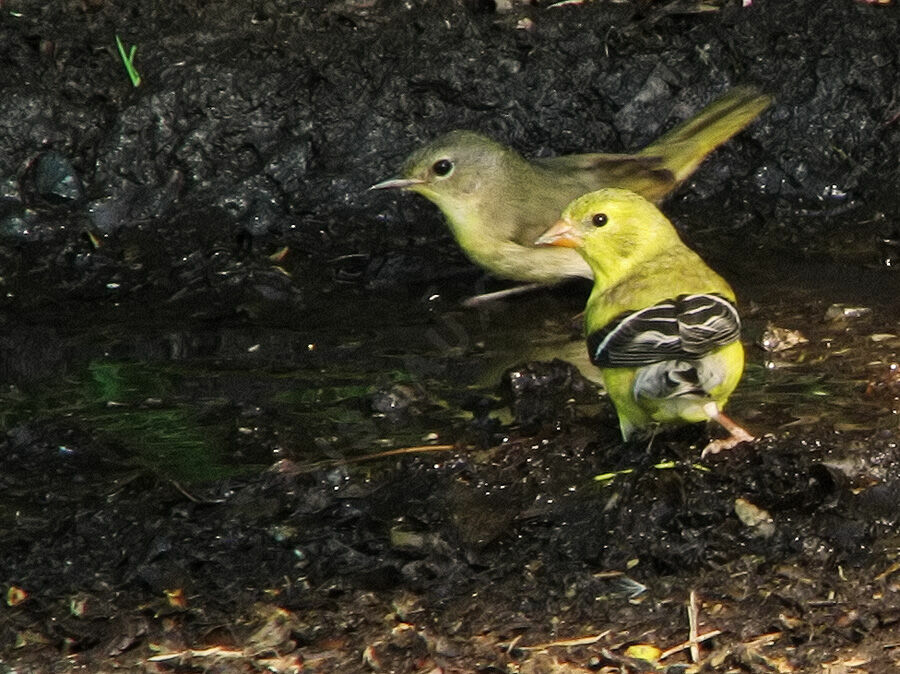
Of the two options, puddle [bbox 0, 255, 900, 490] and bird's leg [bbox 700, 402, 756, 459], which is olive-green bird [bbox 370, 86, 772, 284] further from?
bird's leg [bbox 700, 402, 756, 459]

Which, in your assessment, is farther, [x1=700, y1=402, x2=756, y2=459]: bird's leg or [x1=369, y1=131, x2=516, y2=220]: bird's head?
[x1=369, y1=131, x2=516, y2=220]: bird's head

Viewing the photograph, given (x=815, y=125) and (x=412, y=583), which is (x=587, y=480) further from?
(x=815, y=125)

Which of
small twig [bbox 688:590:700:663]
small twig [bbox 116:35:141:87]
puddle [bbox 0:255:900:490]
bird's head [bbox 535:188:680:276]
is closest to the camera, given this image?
small twig [bbox 688:590:700:663]

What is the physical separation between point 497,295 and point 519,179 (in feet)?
2.18

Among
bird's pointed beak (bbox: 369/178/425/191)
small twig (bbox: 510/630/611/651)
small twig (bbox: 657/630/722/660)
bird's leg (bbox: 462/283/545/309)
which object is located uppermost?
bird's pointed beak (bbox: 369/178/425/191)

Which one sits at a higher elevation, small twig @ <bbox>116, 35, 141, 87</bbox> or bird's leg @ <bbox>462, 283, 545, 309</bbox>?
small twig @ <bbox>116, 35, 141, 87</bbox>

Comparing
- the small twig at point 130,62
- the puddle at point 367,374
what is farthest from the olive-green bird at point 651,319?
the small twig at point 130,62

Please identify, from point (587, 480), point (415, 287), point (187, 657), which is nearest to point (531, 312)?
point (415, 287)

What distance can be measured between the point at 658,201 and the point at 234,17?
8.56ft

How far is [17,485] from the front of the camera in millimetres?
5871

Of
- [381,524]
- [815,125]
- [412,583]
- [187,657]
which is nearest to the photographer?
[187,657]

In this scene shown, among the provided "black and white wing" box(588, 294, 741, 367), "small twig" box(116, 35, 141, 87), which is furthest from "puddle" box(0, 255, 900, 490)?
"small twig" box(116, 35, 141, 87)

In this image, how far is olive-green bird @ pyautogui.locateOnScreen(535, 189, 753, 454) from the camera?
5461 mm

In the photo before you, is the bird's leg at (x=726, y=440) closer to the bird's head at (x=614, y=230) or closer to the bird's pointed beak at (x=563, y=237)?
the bird's head at (x=614, y=230)
